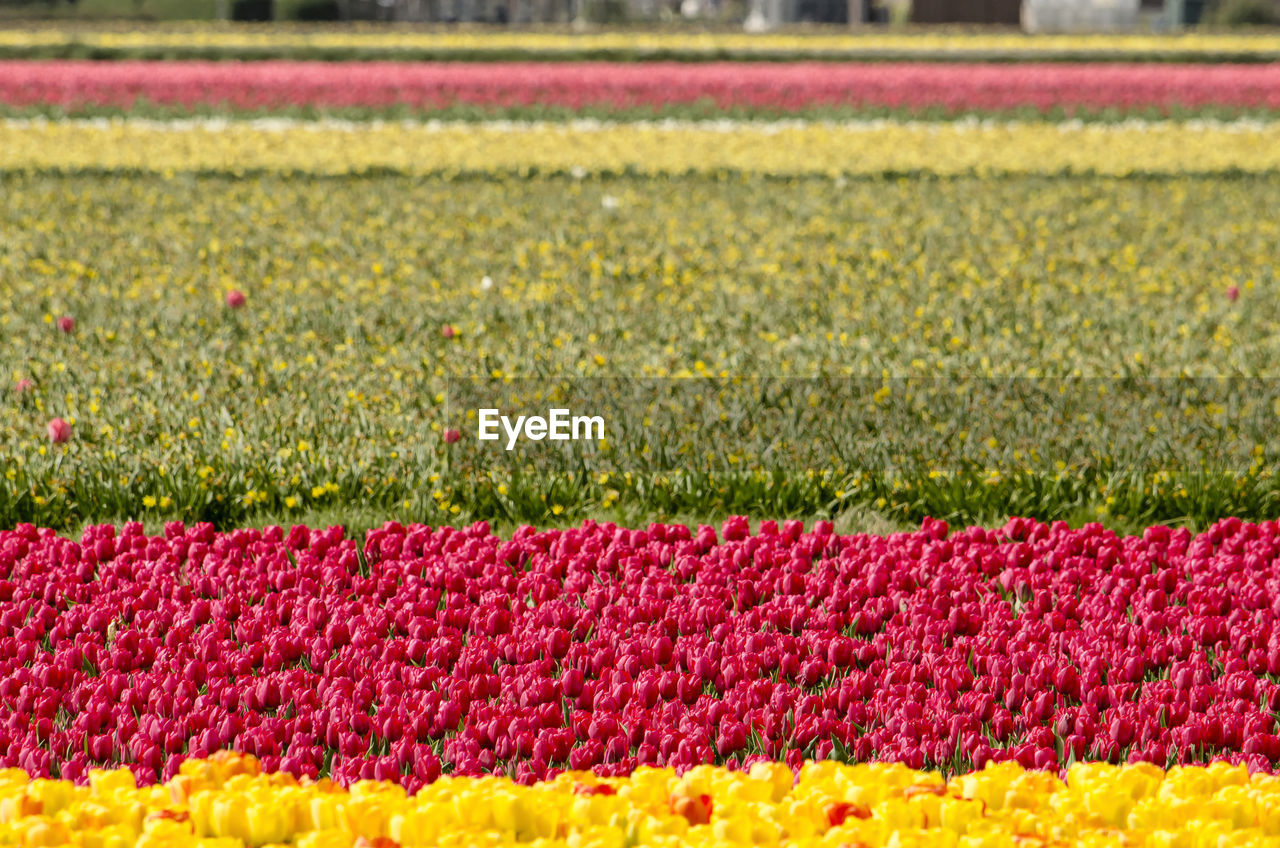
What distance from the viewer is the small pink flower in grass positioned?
5613 mm

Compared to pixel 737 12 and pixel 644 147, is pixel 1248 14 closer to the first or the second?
pixel 737 12

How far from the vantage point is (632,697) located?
11.7 feet

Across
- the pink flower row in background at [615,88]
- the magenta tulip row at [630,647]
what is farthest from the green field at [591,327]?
the pink flower row in background at [615,88]

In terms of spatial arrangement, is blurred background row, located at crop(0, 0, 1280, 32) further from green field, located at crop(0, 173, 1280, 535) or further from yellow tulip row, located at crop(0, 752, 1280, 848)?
yellow tulip row, located at crop(0, 752, 1280, 848)

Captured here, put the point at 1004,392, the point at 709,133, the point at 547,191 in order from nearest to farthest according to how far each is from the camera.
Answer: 1. the point at 1004,392
2. the point at 547,191
3. the point at 709,133

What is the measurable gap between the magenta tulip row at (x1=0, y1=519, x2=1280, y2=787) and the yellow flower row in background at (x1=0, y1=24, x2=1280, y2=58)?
780 inches

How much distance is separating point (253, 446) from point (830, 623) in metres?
2.59

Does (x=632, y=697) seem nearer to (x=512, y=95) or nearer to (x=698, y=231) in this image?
(x=698, y=231)

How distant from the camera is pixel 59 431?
5.63 metres

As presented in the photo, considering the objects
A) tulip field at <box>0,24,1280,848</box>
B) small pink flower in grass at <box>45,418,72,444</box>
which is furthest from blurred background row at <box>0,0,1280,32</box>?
small pink flower in grass at <box>45,418,72,444</box>

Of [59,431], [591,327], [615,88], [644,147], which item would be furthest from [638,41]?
[59,431]

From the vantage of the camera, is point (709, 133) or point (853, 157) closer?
point (853, 157)

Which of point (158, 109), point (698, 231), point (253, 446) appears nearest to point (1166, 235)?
point (698, 231)

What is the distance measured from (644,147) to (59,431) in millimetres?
11126
